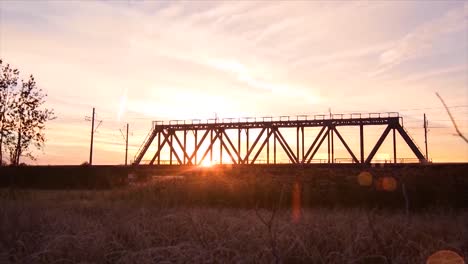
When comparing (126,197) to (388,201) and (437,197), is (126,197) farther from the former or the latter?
(437,197)

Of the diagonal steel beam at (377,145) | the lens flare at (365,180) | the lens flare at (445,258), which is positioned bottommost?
the lens flare at (445,258)

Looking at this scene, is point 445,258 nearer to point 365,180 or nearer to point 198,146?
point 365,180

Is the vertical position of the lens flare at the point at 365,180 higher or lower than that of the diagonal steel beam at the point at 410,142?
A: lower

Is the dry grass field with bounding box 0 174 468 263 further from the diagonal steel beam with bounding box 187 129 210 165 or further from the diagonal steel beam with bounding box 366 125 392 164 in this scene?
the diagonal steel beam with bounding box 187 129 210 165

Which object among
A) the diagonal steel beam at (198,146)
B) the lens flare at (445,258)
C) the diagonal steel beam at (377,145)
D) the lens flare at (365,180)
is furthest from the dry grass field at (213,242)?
the diagonal steel beam at (198,146)

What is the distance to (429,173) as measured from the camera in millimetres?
24906

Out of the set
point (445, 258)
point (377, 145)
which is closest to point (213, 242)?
point (445, 258)

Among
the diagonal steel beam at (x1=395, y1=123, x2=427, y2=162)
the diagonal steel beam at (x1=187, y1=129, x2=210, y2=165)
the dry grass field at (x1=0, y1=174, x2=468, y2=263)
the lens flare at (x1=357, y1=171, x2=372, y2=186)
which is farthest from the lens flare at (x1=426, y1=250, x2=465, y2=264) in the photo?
the diagonal steel beam at (x1=187, y1=129, x2=210, y2=165)

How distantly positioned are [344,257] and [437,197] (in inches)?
739

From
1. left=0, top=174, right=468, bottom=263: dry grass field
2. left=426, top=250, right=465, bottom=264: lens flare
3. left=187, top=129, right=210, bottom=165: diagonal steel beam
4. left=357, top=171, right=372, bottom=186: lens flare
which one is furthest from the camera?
left=187, top=129, right=210, bottom=165: diagonal steel beam

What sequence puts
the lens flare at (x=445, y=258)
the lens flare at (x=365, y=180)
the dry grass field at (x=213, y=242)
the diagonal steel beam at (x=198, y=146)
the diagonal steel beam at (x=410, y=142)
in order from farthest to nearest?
the diagonal steel beam at (x=198, y=146) < the diagonal steel beam at (x=410, y=142) < the lens flare at (x=365, y=180) < the dry grass field at (x=213, y=242) < the lens flare at (x=445, y=258)

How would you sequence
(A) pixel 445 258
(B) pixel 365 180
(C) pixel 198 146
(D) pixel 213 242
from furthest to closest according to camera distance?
1. (C) pixel 198 146
2. (B) pixel 365 180
3. (D) pixel 213 242
4. (A) pixel 445 258

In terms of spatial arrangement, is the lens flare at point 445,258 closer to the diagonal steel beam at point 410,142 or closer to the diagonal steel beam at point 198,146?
the diagonal steel beam at point 410,142

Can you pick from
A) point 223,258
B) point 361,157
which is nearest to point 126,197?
point 223,258
